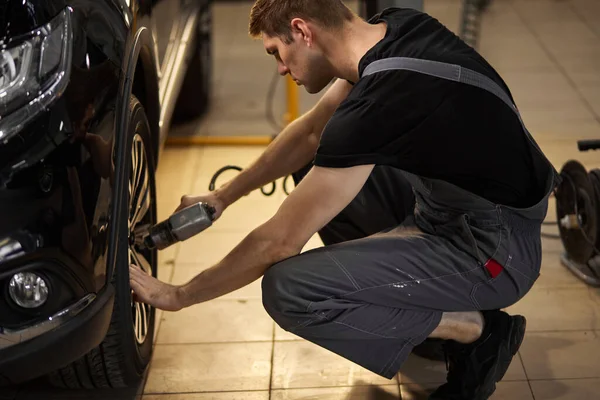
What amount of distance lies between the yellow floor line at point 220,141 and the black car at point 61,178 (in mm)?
2252

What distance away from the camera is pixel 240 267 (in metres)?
2.35

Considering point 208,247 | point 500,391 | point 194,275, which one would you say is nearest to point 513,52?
point 208,247

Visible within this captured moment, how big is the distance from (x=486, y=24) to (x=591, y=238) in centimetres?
384

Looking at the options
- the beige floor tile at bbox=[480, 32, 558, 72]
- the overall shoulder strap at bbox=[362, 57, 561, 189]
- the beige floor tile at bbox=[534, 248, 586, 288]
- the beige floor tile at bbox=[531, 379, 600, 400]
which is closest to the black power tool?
the overall shoulder strap at bbox=[362, 57, 561, 189]

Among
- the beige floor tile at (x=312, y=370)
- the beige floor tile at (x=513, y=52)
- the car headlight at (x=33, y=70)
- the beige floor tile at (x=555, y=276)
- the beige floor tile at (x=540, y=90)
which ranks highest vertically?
the car headlight at (x=33, y=70)

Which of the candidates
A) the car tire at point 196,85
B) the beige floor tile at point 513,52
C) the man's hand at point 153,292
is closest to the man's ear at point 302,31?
the man's hand at point 153,292

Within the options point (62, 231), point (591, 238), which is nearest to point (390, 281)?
point (62, 231)

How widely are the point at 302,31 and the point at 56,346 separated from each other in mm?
955

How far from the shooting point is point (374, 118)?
2117 mm

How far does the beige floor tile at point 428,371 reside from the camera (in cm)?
268

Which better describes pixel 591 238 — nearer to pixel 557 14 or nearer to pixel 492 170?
pixel 492 170

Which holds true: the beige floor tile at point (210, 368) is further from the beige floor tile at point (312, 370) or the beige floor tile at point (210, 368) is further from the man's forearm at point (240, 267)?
the man's forearm at point (240, 267)

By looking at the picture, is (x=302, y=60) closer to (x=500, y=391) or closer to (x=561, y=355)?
(x=500, y=391)

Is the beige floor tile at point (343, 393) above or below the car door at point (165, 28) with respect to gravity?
below
